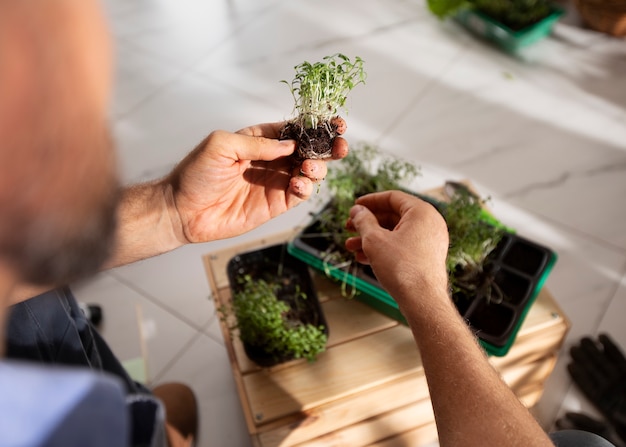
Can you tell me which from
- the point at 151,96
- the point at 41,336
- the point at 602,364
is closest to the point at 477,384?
the point at 41,336

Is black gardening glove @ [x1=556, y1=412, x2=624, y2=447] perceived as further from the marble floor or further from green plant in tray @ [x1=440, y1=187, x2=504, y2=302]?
green plant in tray @ [x1=440, y1=187, x2=504, y2=302]

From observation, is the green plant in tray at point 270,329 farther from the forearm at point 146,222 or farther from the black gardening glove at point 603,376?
the black gardening glove at point 603,376

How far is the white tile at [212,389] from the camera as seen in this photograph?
1692 mm

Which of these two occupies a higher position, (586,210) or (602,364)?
(586,210)

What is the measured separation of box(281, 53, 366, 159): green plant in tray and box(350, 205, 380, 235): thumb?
0.55ft

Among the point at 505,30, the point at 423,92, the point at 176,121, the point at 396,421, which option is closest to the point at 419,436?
the point at 396,421

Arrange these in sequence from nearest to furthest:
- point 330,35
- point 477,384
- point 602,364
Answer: point 477,384, point 602,364, point 330,35

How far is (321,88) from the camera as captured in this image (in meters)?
1.17

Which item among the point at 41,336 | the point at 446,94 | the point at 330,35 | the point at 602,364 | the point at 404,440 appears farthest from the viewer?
the point at 330,35

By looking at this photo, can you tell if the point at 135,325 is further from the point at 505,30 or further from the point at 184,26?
the point at 505,30

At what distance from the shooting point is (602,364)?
1.70 m

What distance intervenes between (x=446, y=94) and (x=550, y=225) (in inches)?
35.7

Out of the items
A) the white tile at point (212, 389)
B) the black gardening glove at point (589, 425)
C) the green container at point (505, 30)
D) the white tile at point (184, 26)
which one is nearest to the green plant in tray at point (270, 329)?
the white tile at point (212, 389)

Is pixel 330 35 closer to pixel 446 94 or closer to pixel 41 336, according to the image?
pixel 446 94
